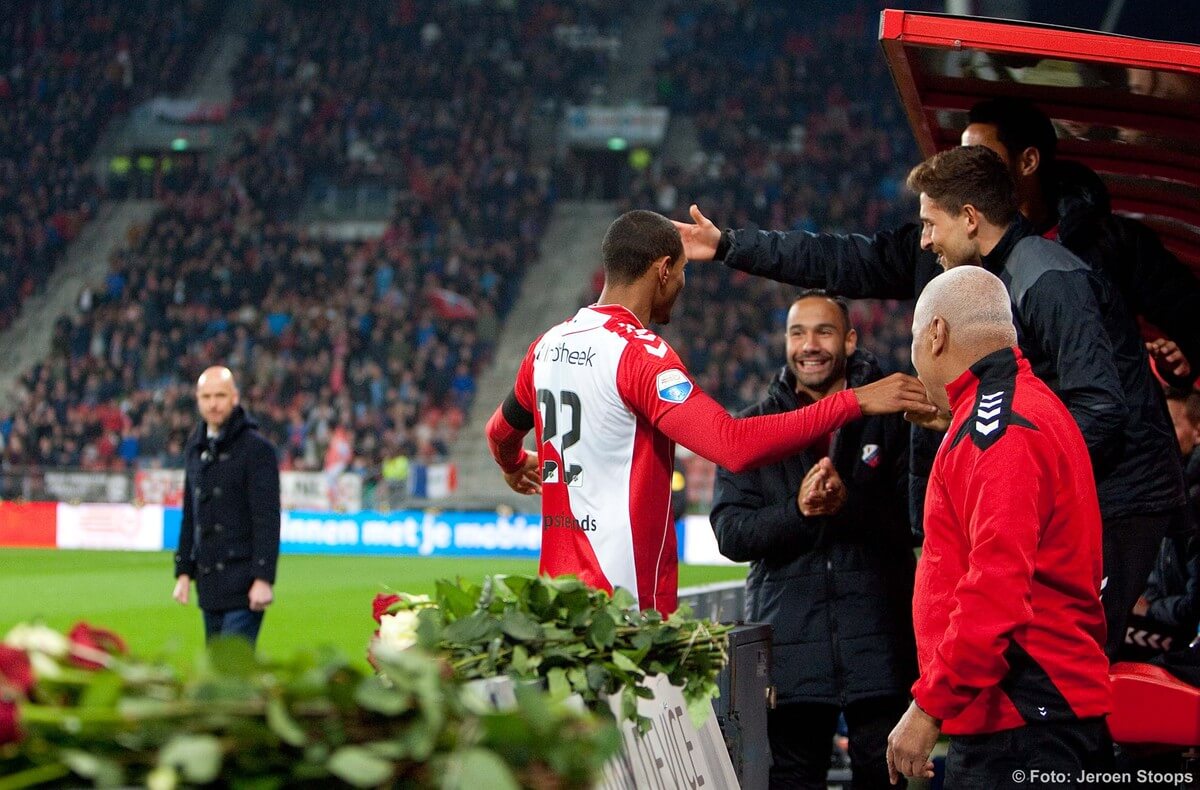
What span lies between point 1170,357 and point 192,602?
13.4 m

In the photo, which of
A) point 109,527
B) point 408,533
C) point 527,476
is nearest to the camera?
point 527,476

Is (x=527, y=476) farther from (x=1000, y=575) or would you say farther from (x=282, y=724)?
(x=282, y=724)

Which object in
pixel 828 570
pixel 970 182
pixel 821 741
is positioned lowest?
pixel 821 741

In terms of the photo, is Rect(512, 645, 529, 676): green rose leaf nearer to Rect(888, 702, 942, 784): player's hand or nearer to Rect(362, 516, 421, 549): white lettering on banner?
Rect(888, 702, 942, 784): player's hand

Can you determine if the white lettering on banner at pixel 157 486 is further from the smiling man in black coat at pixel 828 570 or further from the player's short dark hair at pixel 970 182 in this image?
the player's short dark hair at pixel 970 182

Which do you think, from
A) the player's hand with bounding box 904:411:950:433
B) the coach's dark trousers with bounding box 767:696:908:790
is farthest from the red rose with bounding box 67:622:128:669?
the coach's dark trousers with bounding box 767:696:908:790

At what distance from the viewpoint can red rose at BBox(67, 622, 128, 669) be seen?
1988 millimetres

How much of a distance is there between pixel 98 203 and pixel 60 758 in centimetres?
4085

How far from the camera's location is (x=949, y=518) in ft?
10.9

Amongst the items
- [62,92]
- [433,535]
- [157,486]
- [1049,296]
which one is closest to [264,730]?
[1049,296]

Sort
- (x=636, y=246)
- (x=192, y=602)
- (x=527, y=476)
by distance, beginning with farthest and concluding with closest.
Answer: (x=192, y=602), (x=527, y=476), (x=636, y=246)

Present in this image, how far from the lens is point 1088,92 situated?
16.6 feet

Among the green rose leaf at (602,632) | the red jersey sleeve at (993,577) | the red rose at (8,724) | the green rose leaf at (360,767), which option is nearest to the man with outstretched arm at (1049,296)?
the red jersey sleeve at (993,577)

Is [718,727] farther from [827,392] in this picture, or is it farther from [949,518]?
[827,392]
